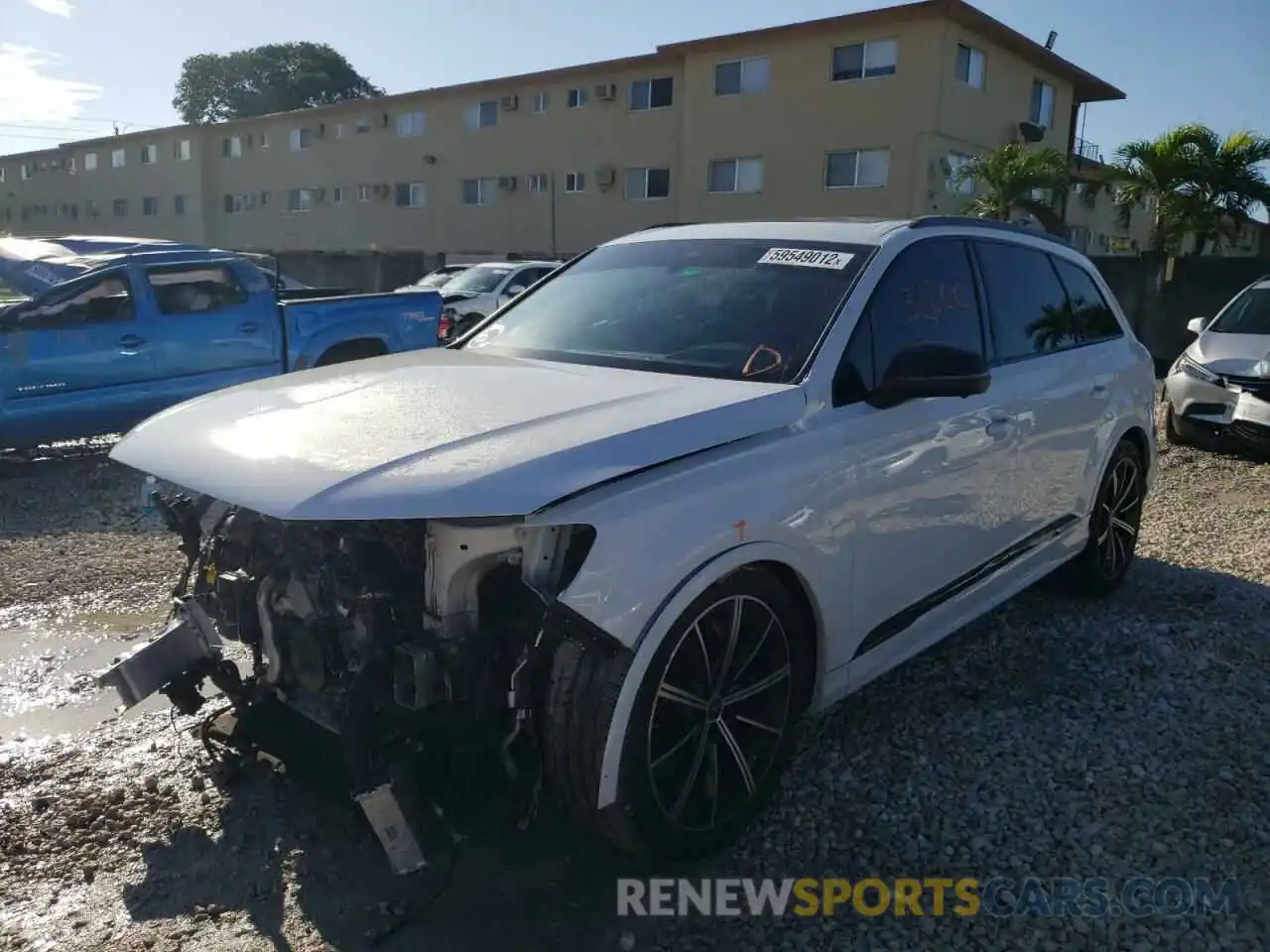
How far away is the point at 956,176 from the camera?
22.7 m

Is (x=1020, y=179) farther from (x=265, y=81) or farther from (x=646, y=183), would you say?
(x=265, y=81)

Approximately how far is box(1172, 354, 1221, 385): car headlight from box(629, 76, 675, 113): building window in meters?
→ 19.7

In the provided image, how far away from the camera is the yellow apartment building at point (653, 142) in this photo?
75.5 feet

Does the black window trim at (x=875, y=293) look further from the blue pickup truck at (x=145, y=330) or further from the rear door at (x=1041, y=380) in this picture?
the blue pickup truck at (x=145, y=330)

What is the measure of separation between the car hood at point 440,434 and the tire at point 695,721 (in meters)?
0.46

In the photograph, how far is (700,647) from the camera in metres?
2.88

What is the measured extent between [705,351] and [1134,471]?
321 centimetres

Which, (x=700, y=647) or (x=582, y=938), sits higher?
(x=700, y=647)

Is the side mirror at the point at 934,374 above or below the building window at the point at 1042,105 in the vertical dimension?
below

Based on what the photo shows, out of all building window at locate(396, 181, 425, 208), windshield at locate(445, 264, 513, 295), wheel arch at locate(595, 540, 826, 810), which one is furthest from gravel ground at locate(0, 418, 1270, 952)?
building window at locate(396, 181, 425, 208)

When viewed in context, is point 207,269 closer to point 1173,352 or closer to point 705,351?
point 705,351

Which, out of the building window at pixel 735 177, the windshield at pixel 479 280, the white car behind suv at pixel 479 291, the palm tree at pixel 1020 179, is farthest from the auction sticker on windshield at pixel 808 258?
the building window at pixel 735 177

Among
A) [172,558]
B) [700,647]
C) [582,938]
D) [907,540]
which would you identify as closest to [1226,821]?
[907,540]

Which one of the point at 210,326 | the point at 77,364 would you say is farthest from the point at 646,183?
the point at 77,364
